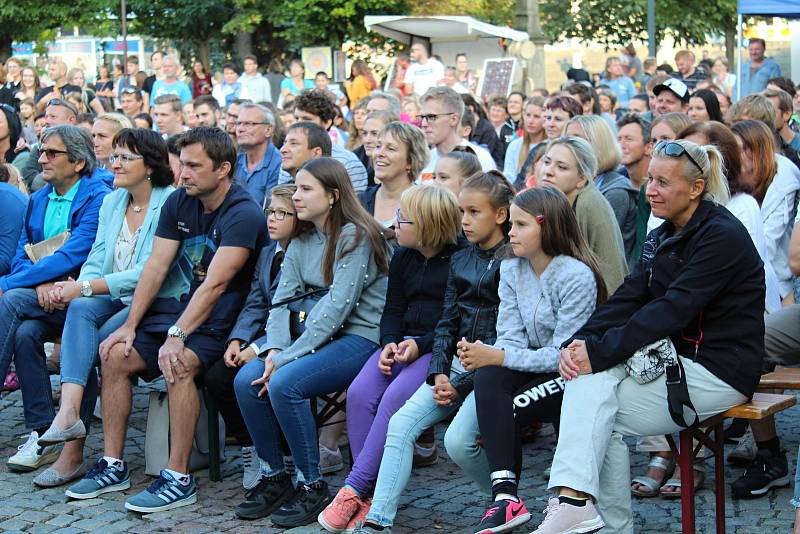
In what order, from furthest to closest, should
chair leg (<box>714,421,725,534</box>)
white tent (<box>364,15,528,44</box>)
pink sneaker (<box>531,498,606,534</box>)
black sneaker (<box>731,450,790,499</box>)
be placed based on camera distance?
1. white tent (<box>364,15,528,44</box>)
2. black sneaker (<box>731,450,790,499</box>)
3. chair leg (<box>714,421,725,534</box>)
4. pink sneaker (<box>531,498,606,534</box>)

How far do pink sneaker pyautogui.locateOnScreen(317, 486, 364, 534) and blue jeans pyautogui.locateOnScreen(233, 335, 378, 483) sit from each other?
36 cm

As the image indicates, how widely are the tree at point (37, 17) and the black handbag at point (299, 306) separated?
28.9m

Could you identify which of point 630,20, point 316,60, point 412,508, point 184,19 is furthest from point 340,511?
point 630,20

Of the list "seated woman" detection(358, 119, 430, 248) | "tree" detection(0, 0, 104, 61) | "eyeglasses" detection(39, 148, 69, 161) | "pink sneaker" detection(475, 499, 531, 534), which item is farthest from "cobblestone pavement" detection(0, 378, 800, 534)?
"tree" detection(0, 0, 104, 61)

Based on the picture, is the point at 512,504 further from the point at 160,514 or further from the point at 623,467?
the point at 160,514

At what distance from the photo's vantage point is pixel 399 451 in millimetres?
5078

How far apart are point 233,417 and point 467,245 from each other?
153 cm

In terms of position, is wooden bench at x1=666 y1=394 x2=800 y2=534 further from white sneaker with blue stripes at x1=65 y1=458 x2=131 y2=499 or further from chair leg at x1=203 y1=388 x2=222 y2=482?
white sneaker with blue stripes at x1=65 y1=458 x2=131 y2=499

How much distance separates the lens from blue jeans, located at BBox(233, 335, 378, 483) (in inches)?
215

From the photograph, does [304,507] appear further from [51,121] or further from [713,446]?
[51,121]

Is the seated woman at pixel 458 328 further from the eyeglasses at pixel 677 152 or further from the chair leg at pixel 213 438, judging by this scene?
the chair leg at pixel 213 438

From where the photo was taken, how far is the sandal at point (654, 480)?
5500 millimetres

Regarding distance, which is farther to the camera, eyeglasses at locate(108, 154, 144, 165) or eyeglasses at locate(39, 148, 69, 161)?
eyeglasses at locate(39, 148, 69, 161)

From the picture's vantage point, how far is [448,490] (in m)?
5.84
